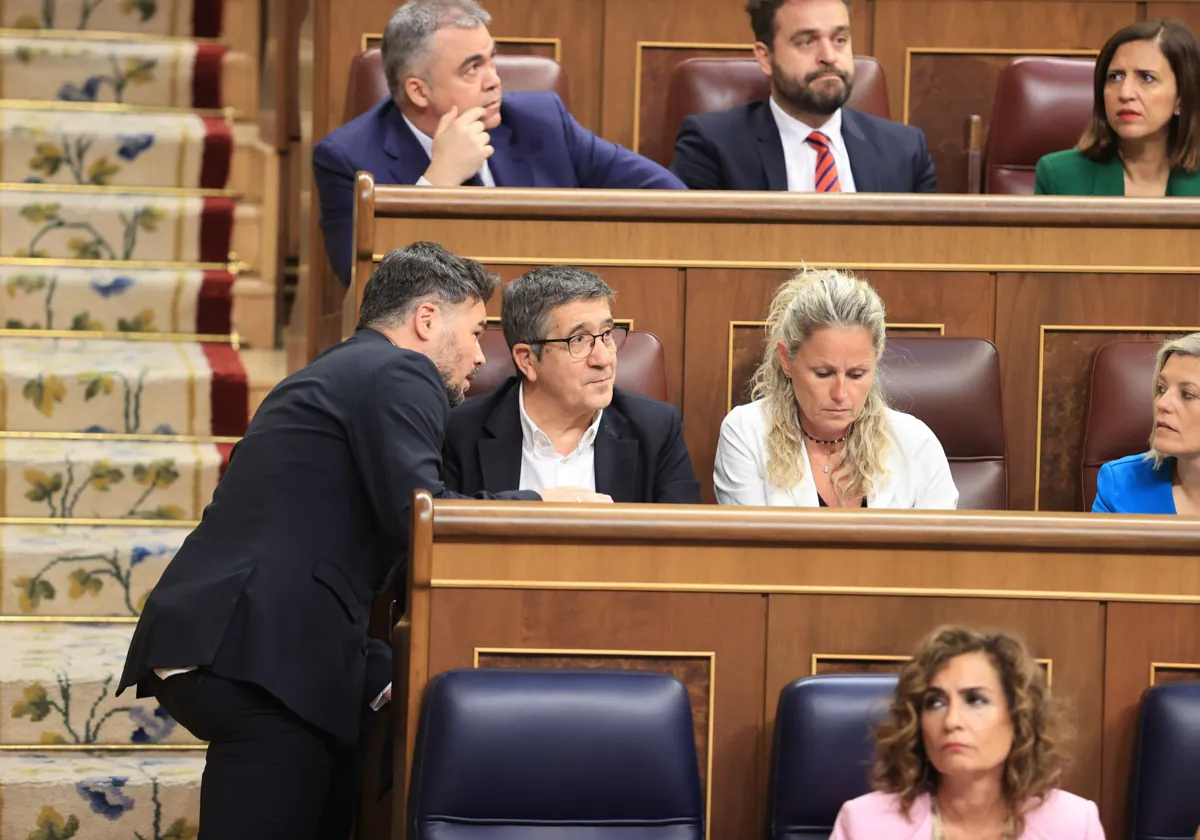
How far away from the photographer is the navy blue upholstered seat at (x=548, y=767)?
994mm

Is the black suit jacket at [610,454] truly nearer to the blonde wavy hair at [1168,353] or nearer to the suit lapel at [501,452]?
the suit lapel at [501,452]

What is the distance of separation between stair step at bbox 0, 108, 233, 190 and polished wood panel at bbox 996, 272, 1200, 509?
101cm

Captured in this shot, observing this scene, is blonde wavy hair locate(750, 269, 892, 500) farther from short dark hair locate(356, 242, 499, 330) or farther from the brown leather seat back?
the brown leather seat back

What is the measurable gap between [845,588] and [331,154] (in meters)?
0.74

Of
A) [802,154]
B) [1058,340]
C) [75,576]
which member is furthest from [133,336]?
[1058,340]

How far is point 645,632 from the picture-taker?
1.08 metres

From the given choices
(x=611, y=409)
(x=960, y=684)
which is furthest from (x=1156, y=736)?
(x=611, y=409)

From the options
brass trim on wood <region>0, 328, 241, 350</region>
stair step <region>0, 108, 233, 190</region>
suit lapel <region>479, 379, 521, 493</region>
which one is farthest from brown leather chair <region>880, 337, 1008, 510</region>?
stair step <region>0, 108, 233, 190</region>

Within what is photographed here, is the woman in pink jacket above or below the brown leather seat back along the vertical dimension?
below

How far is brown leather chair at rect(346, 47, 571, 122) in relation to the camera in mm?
1797

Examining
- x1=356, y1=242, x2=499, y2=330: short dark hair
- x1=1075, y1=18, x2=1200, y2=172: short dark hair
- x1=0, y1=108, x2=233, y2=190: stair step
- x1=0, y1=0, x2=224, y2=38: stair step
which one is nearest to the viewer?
x1=356, y1=242, x2=499, y2=330: short dark hair

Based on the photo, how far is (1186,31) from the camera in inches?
66.6

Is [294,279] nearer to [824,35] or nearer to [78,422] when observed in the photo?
[78,422]

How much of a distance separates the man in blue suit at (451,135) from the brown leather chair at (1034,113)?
1.32ft
